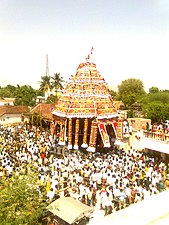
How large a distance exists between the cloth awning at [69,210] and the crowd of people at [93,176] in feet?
3.03

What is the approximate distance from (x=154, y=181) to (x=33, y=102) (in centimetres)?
4061

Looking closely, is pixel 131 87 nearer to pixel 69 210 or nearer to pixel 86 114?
pixel 86 114

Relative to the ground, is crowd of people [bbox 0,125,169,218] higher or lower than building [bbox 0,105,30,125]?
lower

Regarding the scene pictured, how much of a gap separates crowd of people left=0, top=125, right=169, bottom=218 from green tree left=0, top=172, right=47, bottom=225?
26.7 inches

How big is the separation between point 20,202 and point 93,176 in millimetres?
5612

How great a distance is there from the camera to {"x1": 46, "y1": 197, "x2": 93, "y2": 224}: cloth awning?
9.52 meters

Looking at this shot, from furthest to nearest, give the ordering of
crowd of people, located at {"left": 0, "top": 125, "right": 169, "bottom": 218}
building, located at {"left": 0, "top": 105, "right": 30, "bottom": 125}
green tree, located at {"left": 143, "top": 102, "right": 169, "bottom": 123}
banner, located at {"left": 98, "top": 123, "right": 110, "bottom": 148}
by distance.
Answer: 1. building, located at {"left": 0, "top": 105, "right": 30, "bottom": 125}
2. green tree, located at {"left": 143, "top": 102, "right": 169, "bottom": 123}
3. banner, located at {"left": 98, "top": 123, "right": 110, "bottom": 148}
4. crowd of people, located at {"left": 0, "top": 125, "right": 169, "bottom": 218}

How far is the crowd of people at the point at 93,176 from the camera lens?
12195mm

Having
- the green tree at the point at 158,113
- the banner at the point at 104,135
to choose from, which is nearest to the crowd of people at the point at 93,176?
the banner at the point at 104,135

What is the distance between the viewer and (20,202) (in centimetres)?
884

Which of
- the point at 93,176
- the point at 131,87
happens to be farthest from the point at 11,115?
the point at 131,87

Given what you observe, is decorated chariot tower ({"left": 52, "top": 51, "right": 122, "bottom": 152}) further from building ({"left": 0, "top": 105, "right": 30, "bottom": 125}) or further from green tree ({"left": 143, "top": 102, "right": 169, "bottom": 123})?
building ({"left": 0, "top": 105, "right": 30, "bottom": 125})

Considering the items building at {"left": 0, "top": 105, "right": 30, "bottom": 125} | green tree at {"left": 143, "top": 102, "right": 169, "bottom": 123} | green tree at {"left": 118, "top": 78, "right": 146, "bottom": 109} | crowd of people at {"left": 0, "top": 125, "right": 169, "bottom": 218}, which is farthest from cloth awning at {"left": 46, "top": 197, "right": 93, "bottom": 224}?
green tree at {"left": 118, "top": 78, "right": 146, "bottom": 109}

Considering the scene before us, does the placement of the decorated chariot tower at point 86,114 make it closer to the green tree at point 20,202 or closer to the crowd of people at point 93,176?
the crowd of people at point 93,176
